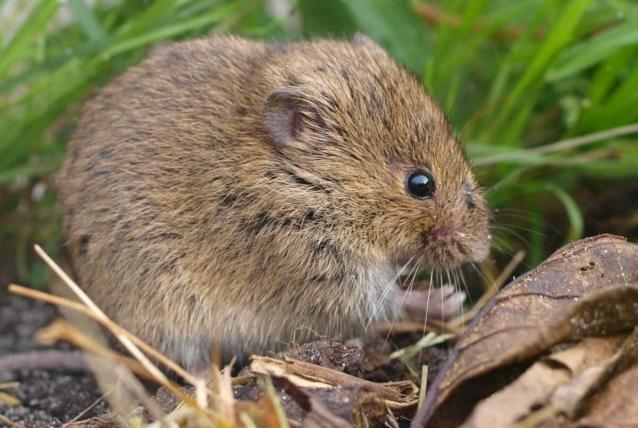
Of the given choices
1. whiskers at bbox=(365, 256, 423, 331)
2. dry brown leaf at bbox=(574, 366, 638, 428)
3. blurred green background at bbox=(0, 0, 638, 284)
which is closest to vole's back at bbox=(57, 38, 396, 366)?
whiskers at bbox=(365, 256, 423, 331)

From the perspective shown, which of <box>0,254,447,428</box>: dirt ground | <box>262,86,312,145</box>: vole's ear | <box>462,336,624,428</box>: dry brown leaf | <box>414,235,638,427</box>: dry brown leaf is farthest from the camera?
<box>262,86,312,145</box>: vole's ear

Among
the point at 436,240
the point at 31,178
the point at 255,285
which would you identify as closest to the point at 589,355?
the point at 436,240

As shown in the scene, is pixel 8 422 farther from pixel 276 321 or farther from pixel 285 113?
pixel 285 113

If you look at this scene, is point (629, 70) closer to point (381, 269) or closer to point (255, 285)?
point (381, 269)

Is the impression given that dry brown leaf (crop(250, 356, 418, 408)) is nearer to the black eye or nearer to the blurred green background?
the black eye

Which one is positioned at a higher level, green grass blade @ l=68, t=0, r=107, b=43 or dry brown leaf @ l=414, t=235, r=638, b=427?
green grass blade @ l=68, t=0, r=107, b=43

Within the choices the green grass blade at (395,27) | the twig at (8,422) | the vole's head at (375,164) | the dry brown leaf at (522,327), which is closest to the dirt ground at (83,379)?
the twig at (8,422)

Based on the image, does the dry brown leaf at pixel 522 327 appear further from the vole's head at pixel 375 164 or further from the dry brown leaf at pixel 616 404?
the vole's head at pixel 375 164

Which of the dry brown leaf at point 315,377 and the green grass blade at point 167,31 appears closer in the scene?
the dry brown leaf at point 315,377
